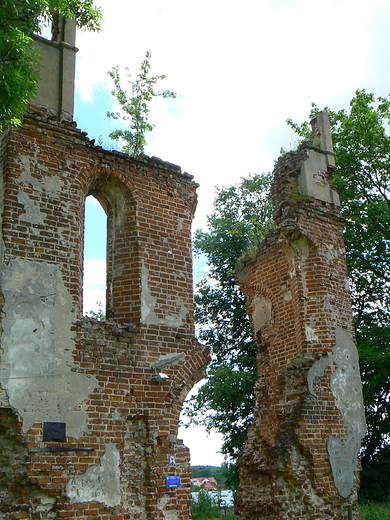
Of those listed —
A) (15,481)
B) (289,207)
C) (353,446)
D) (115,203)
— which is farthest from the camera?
(289,207)

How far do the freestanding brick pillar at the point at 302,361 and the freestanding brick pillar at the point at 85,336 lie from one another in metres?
2.40

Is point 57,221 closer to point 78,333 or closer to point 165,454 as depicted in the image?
point 78,333

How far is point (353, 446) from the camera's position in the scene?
9.33 m

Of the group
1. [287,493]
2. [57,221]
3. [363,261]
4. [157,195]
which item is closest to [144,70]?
[363,261]

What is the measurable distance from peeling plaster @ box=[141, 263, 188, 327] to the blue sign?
194cm

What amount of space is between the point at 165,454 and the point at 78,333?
187 centimetres

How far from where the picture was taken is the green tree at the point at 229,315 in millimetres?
17391

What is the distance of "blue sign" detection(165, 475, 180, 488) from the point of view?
22.4ft

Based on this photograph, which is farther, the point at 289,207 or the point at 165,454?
the point at 289,207

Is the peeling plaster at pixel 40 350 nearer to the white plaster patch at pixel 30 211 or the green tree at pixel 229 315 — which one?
the white plaster patch at pixel 30 211

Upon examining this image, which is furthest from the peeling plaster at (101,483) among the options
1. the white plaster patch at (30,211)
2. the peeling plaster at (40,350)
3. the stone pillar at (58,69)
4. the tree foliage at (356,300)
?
the tree foliage at (356,300)

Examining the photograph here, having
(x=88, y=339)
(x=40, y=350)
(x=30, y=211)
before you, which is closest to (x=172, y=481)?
(x=88, y=339)

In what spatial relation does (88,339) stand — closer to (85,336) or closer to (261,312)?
(85,336)

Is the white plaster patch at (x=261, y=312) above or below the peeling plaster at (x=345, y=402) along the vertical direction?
above
